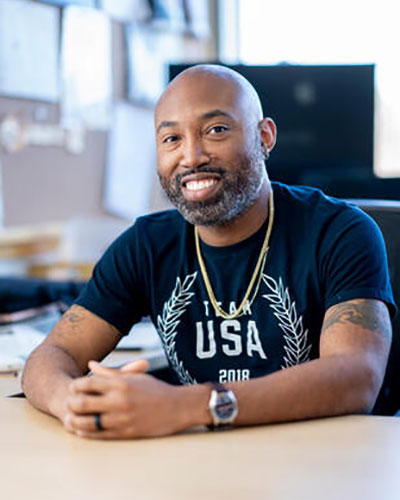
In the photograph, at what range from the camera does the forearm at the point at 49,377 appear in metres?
1.32

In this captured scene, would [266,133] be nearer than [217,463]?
No

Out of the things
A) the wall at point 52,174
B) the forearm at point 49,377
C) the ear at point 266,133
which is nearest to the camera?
the forearm at point 49,377

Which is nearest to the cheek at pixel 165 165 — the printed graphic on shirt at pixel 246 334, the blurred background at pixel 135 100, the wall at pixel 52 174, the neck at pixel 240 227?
the neck at pixel 240 227

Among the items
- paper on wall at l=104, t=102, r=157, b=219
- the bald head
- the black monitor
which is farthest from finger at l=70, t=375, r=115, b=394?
paper on wall at l=104, t=102, r=157, b=219

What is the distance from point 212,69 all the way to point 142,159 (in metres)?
3.09

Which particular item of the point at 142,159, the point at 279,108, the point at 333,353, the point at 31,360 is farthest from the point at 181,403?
the point at 142,159

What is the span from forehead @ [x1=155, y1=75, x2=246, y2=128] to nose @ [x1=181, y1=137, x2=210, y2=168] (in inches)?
1.6

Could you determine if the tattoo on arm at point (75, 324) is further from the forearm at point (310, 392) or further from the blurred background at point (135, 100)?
the blurred background at point (135, 100)

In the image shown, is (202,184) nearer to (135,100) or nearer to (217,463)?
(217,463)

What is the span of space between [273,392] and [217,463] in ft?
0.64

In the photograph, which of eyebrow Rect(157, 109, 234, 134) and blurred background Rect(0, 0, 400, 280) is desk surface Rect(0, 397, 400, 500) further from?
blurred background Rect(0, 0, 400, 280)

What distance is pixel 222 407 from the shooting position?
1.20 meters

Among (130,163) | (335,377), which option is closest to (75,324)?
(335,377)

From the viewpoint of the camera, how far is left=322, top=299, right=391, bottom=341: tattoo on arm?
4.53 ft
